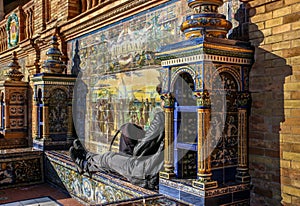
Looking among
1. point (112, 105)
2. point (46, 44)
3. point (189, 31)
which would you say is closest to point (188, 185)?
point (189, 31)

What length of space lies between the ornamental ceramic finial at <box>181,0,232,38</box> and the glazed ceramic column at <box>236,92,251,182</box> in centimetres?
68

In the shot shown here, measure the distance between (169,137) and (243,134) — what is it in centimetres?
76

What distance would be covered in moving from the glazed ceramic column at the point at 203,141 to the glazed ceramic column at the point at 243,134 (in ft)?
1.49

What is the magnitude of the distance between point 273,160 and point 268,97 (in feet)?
2.05

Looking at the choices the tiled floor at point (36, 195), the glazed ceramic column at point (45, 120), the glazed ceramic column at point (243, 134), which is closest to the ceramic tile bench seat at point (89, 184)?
the tiled floor at point (36, 195)

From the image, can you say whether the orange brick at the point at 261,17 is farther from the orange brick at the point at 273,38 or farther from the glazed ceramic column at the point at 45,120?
the glazed ceramic column at the point at 45,120

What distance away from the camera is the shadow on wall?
11.7 ft

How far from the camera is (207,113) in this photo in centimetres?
342

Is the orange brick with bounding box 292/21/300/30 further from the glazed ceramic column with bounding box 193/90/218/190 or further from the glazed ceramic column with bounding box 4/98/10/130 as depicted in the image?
the glazed ceramic column with bounding box 4/98/10/130

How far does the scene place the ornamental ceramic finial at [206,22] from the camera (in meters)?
3.53

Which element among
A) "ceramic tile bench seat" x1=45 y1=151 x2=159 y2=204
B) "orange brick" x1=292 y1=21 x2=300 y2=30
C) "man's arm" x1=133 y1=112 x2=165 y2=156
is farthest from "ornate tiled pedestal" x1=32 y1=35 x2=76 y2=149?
"orange brick" x1=292 y1=21 x2=300 y2=30

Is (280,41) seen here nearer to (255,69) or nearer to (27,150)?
(255,69)

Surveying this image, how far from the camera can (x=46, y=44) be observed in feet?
29.0

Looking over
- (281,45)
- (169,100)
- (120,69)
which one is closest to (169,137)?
(169,100)
